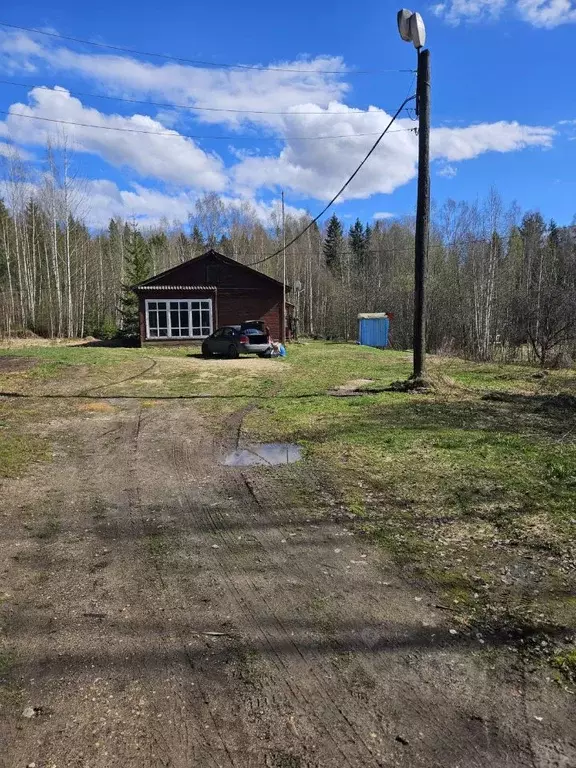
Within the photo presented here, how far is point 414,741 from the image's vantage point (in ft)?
7.20

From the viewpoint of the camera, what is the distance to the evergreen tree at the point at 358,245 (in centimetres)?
6441

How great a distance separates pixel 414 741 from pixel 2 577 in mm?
2936

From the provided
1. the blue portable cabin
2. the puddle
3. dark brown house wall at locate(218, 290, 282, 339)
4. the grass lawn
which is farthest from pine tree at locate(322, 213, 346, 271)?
the puddle

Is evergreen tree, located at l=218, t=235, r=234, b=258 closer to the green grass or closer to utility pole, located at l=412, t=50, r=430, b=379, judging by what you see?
utility pole, located at l=412, t=50, r=430, b=379

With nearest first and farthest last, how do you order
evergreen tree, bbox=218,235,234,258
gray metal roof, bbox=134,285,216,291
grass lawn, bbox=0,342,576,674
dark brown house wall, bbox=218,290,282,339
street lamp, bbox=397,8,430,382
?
grass lawn, bbox=0,342,576,674, street lamp, bbox=397,8,430,382, gray metal roof, bbox=134,285,216,291, dark brown house wall, bbox=218,290,282,339, evergreen tree, bbox=218,235,234,258

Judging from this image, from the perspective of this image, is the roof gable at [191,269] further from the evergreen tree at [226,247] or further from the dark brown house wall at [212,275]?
the evergreen tree at [226,247]

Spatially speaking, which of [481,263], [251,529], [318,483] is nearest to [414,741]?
[251,529]

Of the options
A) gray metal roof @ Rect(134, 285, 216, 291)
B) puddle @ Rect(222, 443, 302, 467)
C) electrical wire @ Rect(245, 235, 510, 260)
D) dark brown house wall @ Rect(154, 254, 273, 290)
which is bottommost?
puddle @ Rect(222, 443, 302, 467)

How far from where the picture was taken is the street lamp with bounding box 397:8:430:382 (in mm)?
11188

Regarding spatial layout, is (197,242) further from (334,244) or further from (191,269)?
(191,269)

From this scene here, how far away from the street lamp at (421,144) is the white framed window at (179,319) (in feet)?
60.6

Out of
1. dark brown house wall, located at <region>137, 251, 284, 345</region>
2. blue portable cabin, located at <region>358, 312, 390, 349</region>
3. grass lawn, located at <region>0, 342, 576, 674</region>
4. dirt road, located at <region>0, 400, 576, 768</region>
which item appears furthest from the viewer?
blue portable cabin, located at <region>358, 312, 390, 349</region>

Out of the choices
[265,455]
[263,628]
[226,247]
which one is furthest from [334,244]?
[263,628]

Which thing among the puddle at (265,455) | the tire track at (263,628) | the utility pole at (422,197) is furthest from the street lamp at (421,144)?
the tire track at (263,628)
